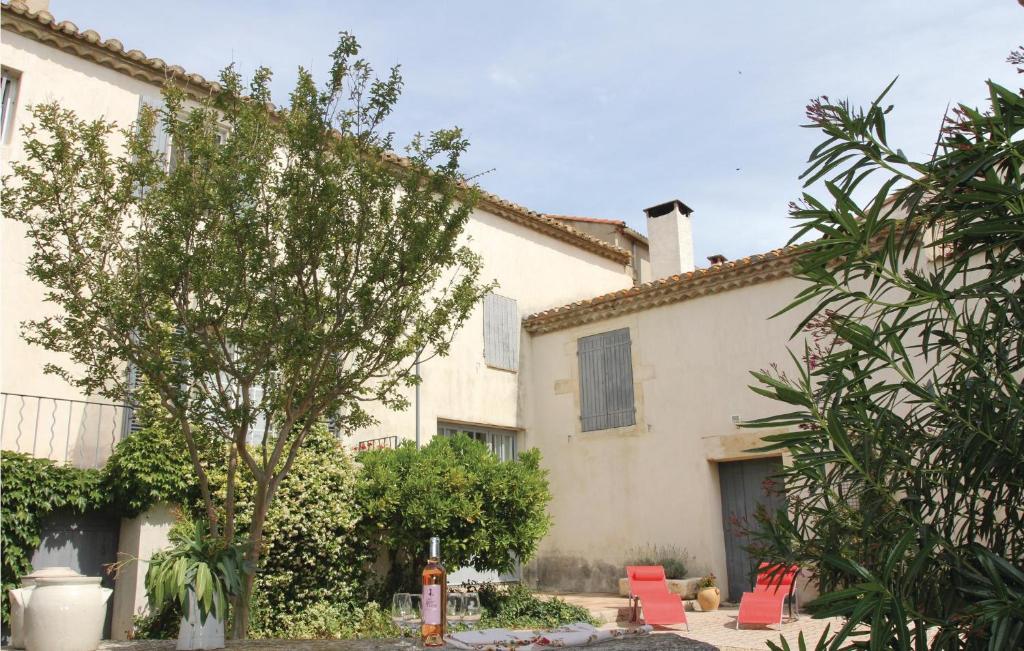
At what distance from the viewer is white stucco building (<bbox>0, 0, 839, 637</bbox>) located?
9.55 meters

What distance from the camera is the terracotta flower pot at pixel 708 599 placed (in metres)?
11.1

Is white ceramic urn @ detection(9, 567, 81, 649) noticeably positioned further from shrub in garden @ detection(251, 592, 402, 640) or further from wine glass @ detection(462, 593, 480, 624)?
wine glass @ detection(462, 593, 480, 624)

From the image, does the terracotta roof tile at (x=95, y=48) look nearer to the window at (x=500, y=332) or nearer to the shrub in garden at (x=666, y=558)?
the window at (x=500, y=332)

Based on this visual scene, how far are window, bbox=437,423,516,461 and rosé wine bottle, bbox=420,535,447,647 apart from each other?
7.23 m

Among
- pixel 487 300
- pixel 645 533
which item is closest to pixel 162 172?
pixel 487 300

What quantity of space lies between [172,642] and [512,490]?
4.48 m

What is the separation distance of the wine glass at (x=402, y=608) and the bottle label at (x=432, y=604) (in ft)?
10.1

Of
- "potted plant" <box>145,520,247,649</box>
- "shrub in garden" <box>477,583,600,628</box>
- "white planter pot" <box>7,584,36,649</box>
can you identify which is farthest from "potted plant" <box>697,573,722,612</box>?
"white planter pot" <box>7,584,36,649</box>

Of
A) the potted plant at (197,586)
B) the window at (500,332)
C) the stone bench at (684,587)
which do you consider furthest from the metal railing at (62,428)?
the stone bench at (684,587)

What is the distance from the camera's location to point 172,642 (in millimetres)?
6824

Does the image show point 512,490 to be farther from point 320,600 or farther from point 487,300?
point 487,300

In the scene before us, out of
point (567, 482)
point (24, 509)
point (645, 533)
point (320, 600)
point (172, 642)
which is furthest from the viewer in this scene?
point (567, 482)

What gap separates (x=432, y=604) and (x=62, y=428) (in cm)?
560

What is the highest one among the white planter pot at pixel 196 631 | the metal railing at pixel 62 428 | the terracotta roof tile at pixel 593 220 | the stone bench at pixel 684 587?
the terracotta roof tile at pixel 593 220
